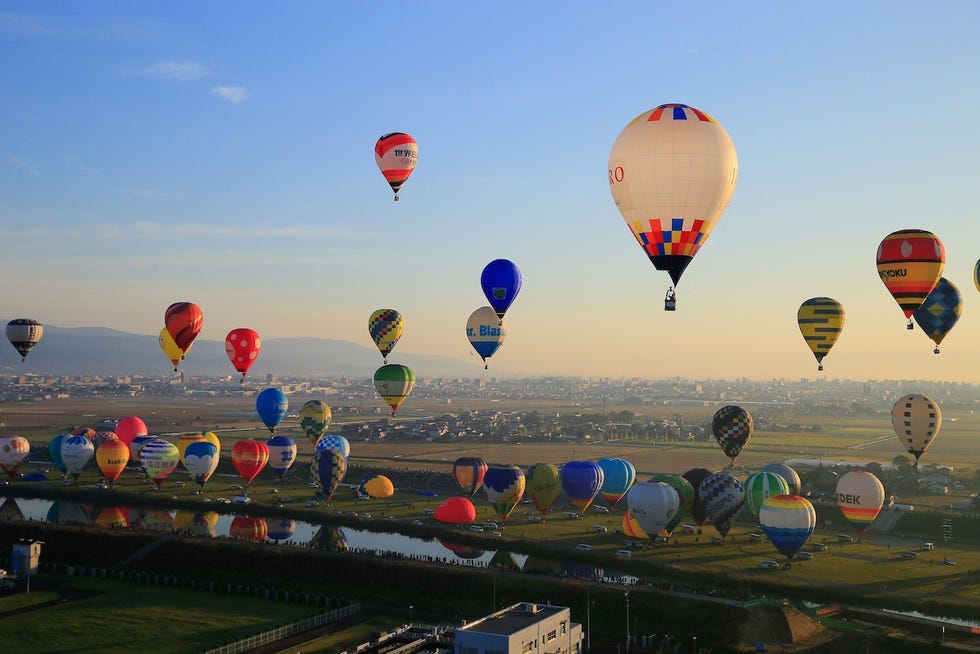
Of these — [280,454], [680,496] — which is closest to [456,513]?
[680,496]

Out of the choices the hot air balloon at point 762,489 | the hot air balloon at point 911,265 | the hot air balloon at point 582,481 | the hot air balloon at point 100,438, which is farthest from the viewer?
the hot air balloon at point 100,438

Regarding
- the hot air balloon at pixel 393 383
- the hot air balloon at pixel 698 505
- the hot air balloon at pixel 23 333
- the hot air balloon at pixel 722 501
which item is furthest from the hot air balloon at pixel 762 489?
the hot air balloon at pixel 23 333

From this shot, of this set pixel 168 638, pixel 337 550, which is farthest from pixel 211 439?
pixel 168 638

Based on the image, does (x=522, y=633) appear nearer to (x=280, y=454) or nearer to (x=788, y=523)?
(x=788, y=523)

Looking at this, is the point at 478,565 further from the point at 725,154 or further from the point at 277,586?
the point at 725,154

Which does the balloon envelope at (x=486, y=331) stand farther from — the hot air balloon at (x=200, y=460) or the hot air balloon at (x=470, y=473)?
the hot air balloon at (x=200, y=460)

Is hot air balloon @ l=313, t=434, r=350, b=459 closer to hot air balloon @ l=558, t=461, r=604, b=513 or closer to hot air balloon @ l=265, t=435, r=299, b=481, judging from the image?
hot air balloon @ l=265, t=435, r=299, b=481
